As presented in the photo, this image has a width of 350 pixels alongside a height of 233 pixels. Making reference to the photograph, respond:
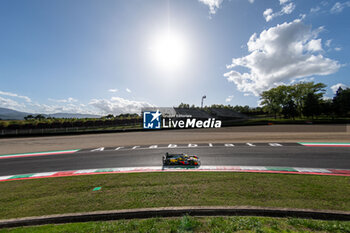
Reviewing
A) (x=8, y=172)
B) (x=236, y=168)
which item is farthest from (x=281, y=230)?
(x=8, y=172)

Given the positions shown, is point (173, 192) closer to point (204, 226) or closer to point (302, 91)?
point (204, 226)

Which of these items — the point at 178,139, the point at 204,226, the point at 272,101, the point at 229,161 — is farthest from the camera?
the point at 272,101

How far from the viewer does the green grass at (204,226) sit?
401cm

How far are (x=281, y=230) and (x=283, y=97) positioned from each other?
62.5m

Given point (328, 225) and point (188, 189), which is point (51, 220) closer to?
point (188, 189)

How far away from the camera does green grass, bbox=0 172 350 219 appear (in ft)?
16.9

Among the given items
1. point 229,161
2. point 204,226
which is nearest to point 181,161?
point 229,161

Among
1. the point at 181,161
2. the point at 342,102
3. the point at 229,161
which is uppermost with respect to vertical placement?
the point at 342,102

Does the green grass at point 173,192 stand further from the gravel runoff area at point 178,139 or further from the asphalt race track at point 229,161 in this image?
the gravel runoff area at point 178,139

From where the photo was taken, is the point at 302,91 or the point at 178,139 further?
the point at 302,91

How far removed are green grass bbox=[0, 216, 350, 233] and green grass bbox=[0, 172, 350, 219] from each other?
2.15ft

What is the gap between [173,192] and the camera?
5992mm

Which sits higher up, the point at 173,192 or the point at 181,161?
the point at 181,161

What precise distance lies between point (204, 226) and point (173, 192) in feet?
6.80
